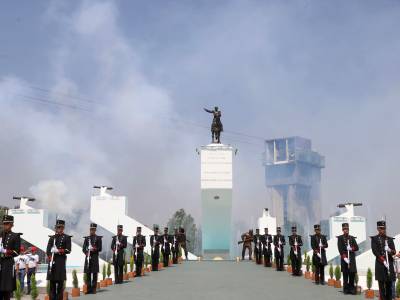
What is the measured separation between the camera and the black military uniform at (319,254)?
14352 mm

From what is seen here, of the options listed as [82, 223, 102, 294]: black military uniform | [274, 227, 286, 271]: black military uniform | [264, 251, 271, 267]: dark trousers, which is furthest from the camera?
[264, 251, 271, 267]: dark trousers

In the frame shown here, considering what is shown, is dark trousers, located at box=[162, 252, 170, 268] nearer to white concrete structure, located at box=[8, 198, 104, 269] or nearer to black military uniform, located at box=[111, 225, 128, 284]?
black military uniform, located at box=[111, 225, 128, 284]

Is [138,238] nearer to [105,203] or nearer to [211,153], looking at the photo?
[105,203]

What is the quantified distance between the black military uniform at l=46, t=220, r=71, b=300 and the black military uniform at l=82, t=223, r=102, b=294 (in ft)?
6.26

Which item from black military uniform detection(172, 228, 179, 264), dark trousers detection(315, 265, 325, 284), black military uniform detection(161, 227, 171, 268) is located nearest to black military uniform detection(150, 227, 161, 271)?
black military uniform detection(161, 227, 171, 268)

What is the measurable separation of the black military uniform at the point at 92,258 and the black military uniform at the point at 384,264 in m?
7.61

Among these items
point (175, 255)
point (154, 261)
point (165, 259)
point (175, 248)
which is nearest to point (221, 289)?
point (154, 261)

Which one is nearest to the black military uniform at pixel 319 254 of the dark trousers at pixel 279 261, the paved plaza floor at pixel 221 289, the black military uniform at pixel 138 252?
the paved plaza floor at pixel 221 289

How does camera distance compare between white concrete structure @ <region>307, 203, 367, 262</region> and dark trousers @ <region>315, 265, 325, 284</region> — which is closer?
dark trousers @ <region>315, 265, 325, 284</region>

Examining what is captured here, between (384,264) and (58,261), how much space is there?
303 inches

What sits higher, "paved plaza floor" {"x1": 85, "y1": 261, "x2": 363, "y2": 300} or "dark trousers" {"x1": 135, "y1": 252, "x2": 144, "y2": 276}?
"dark trousers" {"x1": 135, "y1": 252, "x2": 144, "y2": 276}

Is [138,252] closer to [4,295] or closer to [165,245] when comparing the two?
[165,245]

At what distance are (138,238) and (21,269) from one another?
14.3 feet

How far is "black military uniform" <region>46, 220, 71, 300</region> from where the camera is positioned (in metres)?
10.7
